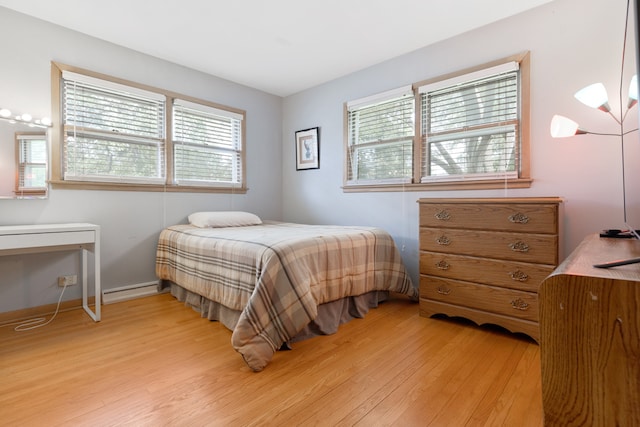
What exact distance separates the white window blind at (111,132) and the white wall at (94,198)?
5.4 inches

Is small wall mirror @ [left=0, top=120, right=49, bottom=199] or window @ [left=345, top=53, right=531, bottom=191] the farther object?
window @ [left=345, top=53, right=531, bottom=191]

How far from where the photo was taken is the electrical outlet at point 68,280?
2.63m

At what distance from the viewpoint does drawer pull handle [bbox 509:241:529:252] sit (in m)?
2.03

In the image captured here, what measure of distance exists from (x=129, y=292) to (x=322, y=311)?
1.88 meters

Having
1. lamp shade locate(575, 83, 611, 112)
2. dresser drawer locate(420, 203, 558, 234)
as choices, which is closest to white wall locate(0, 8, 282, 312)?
dresser drawer locate(420, 203, 558, 234)

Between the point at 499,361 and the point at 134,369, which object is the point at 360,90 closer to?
the point at 499,361

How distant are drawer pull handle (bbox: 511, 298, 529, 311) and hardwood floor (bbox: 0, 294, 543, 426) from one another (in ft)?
0.69

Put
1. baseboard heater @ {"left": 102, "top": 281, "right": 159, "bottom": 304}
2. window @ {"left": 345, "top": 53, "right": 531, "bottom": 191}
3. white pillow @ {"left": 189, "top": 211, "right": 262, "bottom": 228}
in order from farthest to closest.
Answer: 1. white pillow @ {"left": 189, "top": 211, "right": 262, "bottom": 228}
2. baseboard heater @ {"left": 102, "top": 281, "right": 159, "bottom": 304}
3. window @ {"left": 345, "top": 53, "right": 531, "bottom": 191}

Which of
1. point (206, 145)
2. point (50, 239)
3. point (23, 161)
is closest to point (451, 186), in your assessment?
point (206, 145)

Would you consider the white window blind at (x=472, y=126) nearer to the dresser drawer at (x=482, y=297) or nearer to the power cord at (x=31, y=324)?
the dresser drawer at (x=482, y=297)

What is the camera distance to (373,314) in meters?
2.56

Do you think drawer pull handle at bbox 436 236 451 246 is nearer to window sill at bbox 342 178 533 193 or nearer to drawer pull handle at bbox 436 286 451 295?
drawer pull handle at bbox 436 286 451 295

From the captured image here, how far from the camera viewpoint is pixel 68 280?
2656 millimetres

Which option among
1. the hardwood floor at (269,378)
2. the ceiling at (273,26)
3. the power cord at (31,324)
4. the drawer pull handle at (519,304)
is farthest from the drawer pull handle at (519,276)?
the power cord at (31,324)
